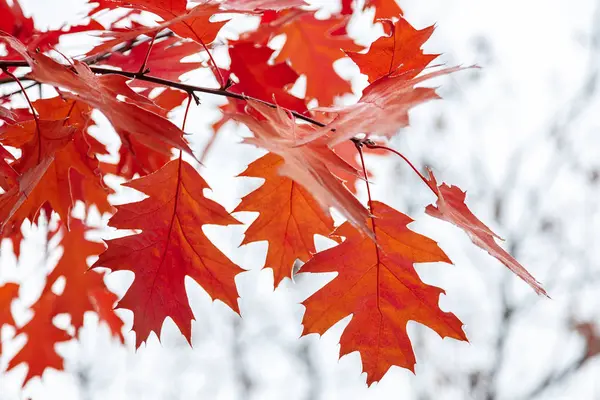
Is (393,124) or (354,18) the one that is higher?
(354,18)

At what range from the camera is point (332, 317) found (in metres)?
0.81

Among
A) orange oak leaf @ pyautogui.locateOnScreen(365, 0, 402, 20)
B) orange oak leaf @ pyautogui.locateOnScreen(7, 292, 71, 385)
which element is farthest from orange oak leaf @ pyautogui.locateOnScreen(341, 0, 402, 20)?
orange oak leaf @ pyautogui.locateOnScreen(7, 292, 71, 385)

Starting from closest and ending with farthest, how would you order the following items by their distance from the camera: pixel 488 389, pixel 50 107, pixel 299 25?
1. pixel 50 107
2. pixel 299 25
3. pixel 488 389

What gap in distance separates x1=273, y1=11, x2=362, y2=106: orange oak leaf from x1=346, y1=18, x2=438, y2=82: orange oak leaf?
51 centimetres

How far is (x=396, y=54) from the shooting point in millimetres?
706

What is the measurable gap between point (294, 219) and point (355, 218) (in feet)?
1.28

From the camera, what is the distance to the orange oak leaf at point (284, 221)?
0.82 m

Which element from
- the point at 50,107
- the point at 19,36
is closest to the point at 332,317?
the point at 50,107

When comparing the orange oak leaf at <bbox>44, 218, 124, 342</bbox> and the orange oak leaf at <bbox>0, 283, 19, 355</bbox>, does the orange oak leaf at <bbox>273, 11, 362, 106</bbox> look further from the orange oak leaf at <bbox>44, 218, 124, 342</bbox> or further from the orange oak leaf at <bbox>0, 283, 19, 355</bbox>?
the orange oak leaf at <bbox>0, 283, 19, 355</bbox>

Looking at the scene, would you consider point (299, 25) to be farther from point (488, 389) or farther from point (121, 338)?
point (488, 389)

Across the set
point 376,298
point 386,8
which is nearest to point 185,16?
point 376,298

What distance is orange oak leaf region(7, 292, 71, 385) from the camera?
139 cm

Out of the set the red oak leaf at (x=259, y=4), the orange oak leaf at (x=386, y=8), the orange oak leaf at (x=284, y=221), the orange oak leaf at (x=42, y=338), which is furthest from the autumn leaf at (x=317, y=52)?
the orange oak leaf at (x=42, y=338)

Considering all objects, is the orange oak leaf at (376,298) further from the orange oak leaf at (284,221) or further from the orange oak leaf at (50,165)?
the orange oak leaf at (50,165)
